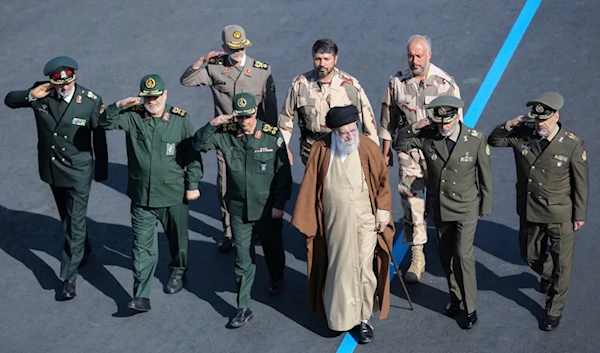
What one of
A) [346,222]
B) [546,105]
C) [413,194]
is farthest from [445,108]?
[413,194]

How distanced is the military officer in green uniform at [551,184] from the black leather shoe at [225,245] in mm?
2915

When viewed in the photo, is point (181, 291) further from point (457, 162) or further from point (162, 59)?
point (162, 59)

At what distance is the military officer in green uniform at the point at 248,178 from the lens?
812cm

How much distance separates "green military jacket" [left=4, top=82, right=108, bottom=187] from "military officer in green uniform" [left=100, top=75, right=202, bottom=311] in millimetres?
441

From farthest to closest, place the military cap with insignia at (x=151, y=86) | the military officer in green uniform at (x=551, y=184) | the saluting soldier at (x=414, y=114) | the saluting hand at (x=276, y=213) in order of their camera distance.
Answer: the saluting soldier at (x=414, y=114) < the saluting hand at (x=276, y=213) < the military cap with insignia at (x=151, y=86) < the military officer in green uniform at (x=551, y=184)

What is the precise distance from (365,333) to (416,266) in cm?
108

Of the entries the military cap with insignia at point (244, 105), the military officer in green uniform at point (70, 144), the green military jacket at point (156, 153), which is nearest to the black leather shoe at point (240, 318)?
the green military jacket at point (156, 153)

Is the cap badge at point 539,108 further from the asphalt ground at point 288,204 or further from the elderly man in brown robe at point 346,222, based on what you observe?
the asphalt ground at point 288,204

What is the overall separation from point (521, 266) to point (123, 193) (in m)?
4.41

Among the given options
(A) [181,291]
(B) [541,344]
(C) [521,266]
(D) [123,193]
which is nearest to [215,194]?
(D) [123,193]

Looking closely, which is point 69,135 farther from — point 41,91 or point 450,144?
point 450,144

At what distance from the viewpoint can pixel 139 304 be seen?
845cm

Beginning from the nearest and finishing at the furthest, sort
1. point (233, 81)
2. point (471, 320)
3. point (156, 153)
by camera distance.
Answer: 1. point (471, 320)
2. point (156, 153)
3. point (233, 81)

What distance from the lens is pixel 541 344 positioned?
7.77 meters
